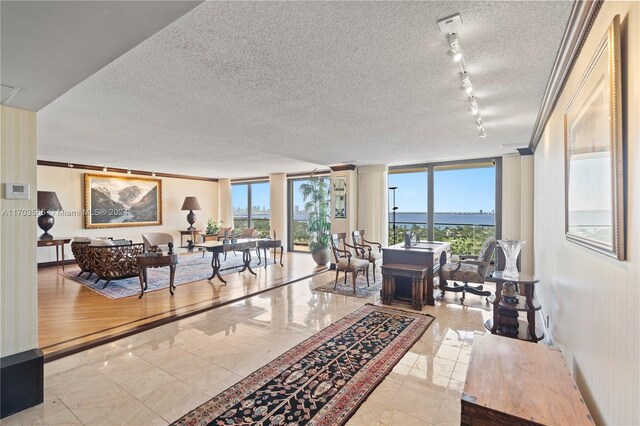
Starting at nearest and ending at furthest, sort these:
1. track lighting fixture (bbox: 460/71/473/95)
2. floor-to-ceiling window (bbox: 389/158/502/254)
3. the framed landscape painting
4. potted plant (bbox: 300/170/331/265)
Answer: track lighting fixture (bbox: 460/71/473/95) → floor-to-ceiling window (bbox: 389/158/502/254) → potted plant (bbox: 300/170/331/265) → the framed landscape painting

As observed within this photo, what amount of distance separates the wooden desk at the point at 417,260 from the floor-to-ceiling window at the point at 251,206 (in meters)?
6.04

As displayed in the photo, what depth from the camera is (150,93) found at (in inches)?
108

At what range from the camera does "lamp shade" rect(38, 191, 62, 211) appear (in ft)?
20.1

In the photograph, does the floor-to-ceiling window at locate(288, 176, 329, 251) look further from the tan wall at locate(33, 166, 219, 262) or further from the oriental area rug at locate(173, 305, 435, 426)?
the oriental area rug at locate(173, 305, 435, 426)

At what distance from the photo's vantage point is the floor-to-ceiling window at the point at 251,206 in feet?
33.3

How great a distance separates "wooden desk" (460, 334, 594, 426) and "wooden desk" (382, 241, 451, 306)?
8.57 ft

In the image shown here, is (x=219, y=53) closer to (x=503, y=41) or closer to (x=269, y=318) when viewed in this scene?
(x=503, y=41)

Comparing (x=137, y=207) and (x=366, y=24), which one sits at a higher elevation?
(x=366, y=24)

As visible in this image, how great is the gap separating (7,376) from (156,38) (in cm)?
249

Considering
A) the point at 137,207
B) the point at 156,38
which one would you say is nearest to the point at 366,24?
the point at 156,38

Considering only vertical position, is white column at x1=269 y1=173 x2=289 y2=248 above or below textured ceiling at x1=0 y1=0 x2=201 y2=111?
below

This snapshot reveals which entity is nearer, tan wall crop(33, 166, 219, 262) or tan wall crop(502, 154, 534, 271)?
tan wall crop(502, 154, 534, 271)

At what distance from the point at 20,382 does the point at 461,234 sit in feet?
21.9

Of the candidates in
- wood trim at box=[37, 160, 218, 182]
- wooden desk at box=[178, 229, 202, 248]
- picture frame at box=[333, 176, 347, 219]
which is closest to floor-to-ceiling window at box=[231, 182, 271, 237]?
wood trim at box=[37, 160, 218, 182]
